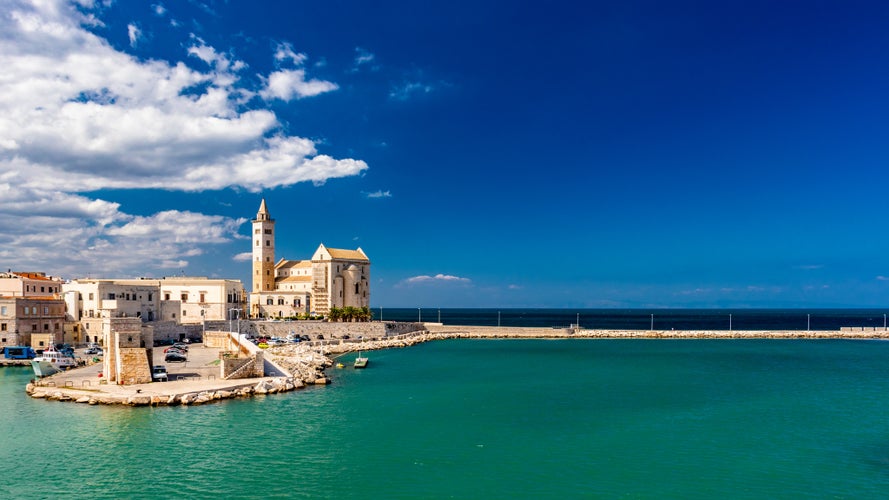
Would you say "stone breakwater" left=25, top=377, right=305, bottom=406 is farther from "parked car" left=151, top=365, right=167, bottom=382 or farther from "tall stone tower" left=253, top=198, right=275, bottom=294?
"tall stone tower" left=253, top=198, right=275, bottom=294

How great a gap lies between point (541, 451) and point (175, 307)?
207 feet

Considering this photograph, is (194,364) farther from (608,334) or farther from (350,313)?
(608,334)

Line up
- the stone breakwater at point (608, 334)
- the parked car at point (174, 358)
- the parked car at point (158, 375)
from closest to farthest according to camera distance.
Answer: the parked car at point (158, 375)
the parked car at point (174, 358)
the stone breakwater at point (608, 334)

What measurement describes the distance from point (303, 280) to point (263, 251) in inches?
332

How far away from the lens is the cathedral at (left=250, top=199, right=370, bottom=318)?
299 ft

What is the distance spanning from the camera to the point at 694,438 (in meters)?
30.7

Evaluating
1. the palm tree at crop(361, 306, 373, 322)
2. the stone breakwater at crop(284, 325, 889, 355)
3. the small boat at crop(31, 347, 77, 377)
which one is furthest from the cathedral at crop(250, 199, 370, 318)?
the small boat at crop(31, 347, 77, 377)

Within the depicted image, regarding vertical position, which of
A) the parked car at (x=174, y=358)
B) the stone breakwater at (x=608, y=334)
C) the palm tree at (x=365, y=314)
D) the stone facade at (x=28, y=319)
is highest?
the stone facade at (x=28, y=319)

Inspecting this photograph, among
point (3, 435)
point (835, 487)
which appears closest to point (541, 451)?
point (835, 487)

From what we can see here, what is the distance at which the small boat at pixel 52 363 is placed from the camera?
148 feet

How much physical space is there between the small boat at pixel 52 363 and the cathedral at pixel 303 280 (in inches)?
1442

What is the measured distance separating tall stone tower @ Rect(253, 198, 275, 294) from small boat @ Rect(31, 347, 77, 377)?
4133 centimetres

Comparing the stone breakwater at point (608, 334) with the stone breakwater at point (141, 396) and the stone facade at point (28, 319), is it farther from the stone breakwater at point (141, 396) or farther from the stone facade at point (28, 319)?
the stone breakwater at point (141, 396)

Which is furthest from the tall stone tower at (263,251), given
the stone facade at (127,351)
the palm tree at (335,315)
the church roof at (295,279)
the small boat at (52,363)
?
the stone facade at (127,351)
